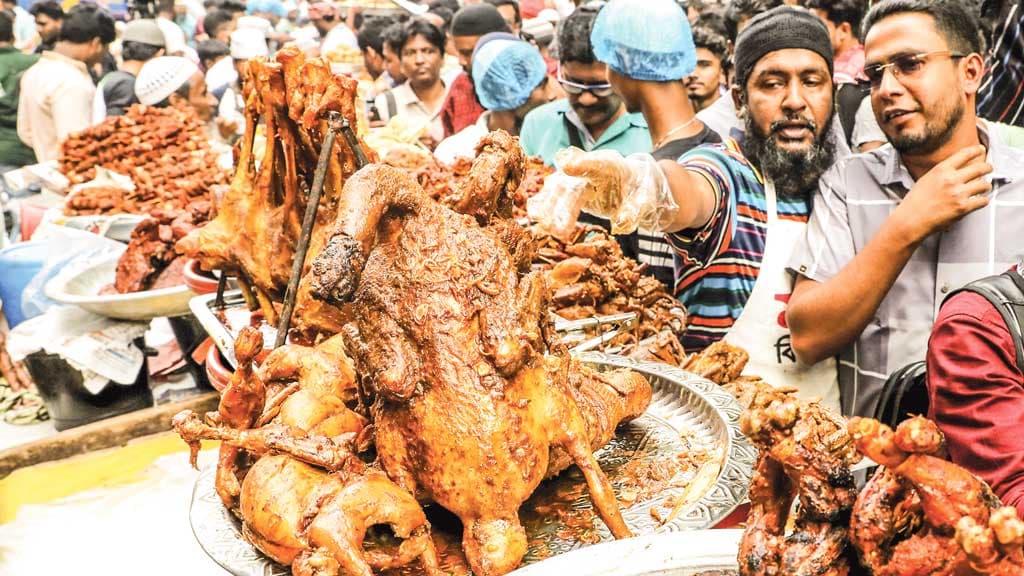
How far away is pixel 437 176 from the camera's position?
3.86m

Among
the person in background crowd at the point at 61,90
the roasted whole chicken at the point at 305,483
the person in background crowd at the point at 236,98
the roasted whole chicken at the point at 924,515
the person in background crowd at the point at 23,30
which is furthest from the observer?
the person in background crowd at the point at 23,30

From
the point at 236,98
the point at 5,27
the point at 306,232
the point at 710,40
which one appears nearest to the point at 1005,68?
the point at 710,40

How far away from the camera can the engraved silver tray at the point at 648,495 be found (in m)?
1.45

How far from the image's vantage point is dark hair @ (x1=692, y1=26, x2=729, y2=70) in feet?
16.3

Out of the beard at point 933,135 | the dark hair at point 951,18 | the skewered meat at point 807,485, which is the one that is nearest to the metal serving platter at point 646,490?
the skewered meat at point 807,485

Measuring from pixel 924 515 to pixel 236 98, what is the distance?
8.95 meters

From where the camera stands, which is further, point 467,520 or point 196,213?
point 196,213

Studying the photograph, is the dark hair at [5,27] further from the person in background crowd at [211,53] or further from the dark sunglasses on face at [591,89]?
the dark sunglasses on face at [591,89]

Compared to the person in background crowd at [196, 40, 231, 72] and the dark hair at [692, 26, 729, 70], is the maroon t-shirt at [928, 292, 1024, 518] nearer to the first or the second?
the dark hair at [692, 26, 729, 70]

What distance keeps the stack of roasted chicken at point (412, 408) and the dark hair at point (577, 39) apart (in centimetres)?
274

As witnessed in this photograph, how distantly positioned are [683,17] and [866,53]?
1.03 m

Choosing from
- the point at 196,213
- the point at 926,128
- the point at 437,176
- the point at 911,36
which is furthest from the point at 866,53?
the point at 196,213

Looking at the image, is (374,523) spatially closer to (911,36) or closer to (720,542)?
(720,542)

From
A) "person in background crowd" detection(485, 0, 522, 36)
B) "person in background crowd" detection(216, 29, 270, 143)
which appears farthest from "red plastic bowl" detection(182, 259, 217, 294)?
"person in background crowd" detection(485, 0, 522, 36)
